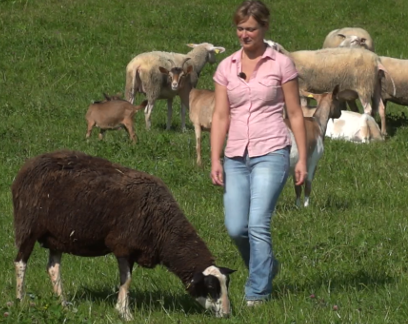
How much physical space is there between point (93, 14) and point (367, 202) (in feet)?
53.8

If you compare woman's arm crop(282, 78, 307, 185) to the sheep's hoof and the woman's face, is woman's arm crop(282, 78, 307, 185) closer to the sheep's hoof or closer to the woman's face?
the woman's face

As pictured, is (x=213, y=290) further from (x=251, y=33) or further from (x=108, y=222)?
(x=251, y=33)

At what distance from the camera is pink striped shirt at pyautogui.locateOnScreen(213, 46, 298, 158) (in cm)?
656

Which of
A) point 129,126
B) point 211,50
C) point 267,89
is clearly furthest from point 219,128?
point 211,50

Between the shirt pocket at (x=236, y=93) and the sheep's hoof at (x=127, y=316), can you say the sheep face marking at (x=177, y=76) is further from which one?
the sheep's hoof at (x=127, y=316)

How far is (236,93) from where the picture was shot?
21.7 ft

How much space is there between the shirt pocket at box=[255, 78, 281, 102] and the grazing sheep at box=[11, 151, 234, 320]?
103 centimetres

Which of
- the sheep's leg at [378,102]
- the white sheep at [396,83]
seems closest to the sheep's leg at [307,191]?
the sheep's leg at [378,102]

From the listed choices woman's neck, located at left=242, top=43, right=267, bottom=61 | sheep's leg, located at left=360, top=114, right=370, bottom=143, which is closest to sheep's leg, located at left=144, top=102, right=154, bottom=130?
sheep's leg, located at left=360, top=114, right=370, bottom=143

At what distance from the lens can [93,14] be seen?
26312 millimetres

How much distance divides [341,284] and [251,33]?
2.19 m

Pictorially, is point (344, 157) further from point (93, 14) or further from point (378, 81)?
point (93, 14)

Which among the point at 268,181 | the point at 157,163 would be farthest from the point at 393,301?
the point at 157,163

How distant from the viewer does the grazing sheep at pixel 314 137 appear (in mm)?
11062
